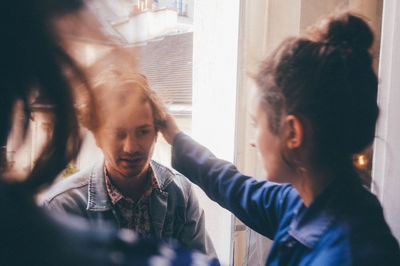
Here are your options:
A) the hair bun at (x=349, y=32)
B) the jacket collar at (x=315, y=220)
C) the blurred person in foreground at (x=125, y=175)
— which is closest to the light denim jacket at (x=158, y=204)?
the blurred person in foreground at (x=125, y=175)

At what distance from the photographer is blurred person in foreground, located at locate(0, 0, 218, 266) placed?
1.39 ft

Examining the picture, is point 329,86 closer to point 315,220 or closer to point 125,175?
point 315,220

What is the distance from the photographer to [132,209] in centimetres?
73

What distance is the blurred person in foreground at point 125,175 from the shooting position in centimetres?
66

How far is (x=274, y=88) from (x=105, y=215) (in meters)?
0.52

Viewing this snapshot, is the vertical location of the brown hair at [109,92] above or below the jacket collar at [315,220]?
above

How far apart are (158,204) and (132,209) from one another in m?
0.07

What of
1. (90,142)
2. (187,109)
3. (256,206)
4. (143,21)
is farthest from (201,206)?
(143,21)

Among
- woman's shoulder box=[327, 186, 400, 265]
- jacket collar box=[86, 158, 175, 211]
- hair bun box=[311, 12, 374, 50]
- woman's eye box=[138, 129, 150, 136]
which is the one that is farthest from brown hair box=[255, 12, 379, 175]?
jacket collar box=[86, 158, 175, 211]

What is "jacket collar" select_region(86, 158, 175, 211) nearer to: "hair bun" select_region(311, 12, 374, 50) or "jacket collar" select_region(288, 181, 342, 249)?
"jacket collar" select_region(288, 181, 342, 249)

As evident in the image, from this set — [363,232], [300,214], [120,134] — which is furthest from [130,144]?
[363,232]

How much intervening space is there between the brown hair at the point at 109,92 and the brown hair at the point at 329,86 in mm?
313

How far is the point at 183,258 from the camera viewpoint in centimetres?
73

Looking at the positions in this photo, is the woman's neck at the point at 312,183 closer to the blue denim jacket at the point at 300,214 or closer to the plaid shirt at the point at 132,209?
the blue denim jacket at the point at 300,214
